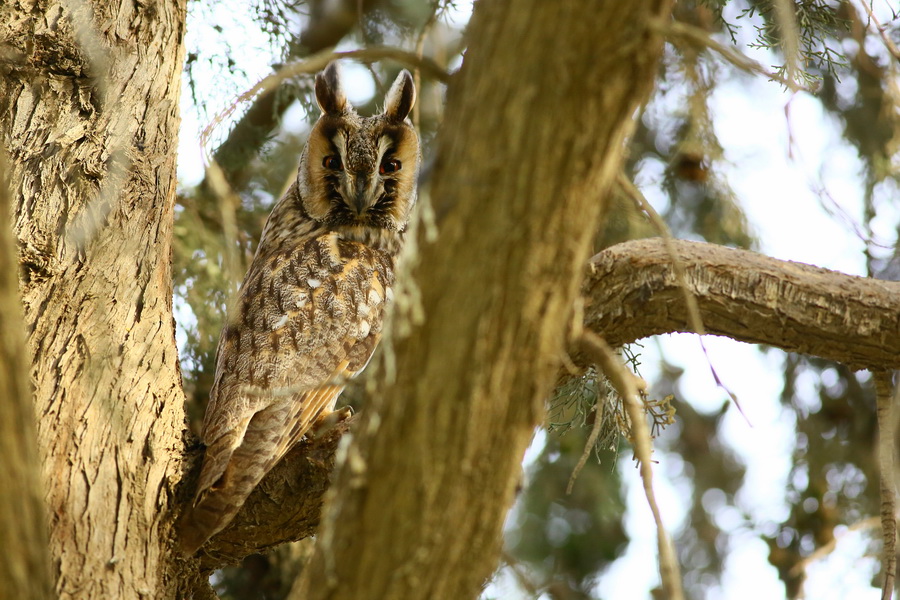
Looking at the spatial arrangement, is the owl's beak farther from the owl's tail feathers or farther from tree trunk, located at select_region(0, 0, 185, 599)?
the owl's tail feathers

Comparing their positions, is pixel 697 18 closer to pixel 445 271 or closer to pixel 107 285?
pixel 107 285

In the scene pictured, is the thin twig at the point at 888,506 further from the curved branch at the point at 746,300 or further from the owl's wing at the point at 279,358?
the owl's wing at the point at 279,358

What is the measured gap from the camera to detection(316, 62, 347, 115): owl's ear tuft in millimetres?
3537

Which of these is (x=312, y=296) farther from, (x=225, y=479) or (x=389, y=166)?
(x=225, y=479)

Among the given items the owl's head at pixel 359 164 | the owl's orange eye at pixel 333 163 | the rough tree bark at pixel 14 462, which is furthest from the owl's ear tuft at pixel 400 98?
the rough tree bark at pixel 14 462

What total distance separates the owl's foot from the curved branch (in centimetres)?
94

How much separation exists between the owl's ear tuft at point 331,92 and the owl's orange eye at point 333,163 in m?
0.21

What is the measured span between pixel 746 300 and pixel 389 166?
1.75 metres

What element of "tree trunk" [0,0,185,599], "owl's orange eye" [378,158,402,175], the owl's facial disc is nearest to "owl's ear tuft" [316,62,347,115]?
the owl's facial disc

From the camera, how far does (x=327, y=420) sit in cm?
271

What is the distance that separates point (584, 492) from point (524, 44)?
3.66m

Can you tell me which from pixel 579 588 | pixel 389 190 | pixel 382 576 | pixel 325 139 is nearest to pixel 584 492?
pixel 579 588

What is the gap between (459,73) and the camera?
4.15 ft

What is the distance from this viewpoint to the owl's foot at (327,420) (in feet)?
8.89
